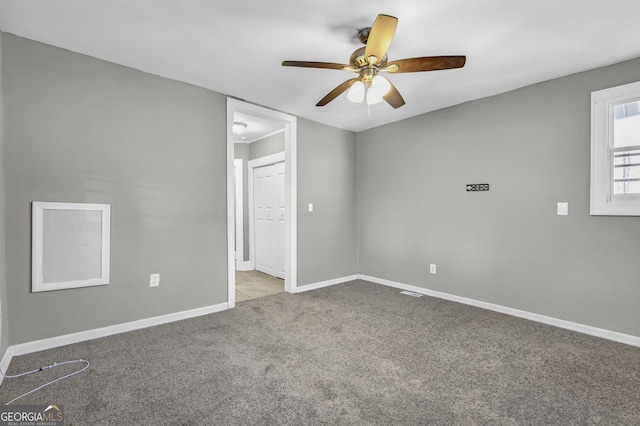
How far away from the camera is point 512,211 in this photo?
3203 mm

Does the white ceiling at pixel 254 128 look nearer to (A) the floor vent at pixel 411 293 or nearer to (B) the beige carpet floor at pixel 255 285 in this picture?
(B) the beige carpet floor at pixel 255 285

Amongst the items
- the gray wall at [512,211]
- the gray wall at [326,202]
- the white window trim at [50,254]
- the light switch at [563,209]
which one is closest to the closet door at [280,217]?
the gray wall at [326,202]

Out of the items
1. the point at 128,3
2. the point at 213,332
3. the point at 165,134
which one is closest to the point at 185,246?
the point at 213,332

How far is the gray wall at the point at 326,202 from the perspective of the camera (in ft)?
13.7

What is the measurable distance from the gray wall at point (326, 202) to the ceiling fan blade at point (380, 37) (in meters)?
2.25

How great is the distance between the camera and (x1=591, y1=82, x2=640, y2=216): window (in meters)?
2.52

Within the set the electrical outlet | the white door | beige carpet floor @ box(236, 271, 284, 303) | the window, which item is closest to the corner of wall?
the electrical outlet

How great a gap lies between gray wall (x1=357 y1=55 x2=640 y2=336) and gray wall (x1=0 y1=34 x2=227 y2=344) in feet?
7.95

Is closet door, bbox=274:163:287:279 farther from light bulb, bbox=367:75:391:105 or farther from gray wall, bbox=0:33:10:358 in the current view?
gray wall, bbox=0:33:10:358

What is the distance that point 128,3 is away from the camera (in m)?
1.89

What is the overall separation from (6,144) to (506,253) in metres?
4.53

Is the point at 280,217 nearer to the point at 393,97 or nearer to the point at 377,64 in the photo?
the point at 393,97

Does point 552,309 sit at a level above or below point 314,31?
below

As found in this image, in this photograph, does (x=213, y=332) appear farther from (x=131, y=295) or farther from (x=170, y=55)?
(x=170, y=55)
